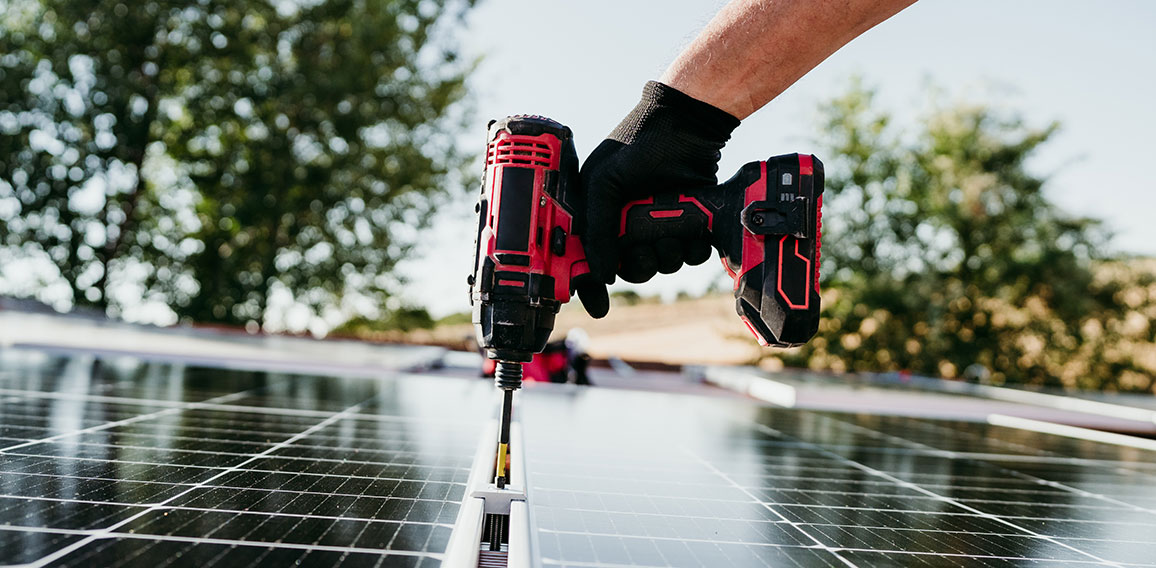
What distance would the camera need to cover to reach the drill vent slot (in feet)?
4.76

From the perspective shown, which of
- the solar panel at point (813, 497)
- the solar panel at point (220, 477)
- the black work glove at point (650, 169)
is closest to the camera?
the solar panel at point (220, 477)

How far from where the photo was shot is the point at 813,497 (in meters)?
1.63

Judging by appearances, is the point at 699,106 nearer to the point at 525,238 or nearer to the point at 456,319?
the point at 525,238

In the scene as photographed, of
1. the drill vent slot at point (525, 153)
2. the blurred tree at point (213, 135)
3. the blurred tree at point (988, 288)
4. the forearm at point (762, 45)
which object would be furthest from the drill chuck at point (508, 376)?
the blurred tree at point (988, 288)

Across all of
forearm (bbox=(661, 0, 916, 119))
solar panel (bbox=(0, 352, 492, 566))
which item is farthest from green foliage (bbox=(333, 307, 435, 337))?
forearm (bbox=(661, 0, 916, 119))

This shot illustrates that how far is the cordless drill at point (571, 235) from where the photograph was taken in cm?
138

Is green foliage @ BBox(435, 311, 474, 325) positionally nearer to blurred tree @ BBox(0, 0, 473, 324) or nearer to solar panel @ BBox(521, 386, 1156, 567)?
blurred tree @ BBox(0, 0, 473, 324)

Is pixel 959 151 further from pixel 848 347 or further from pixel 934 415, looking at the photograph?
pixel 934 415

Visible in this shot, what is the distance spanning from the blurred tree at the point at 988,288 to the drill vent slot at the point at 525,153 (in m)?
14.1

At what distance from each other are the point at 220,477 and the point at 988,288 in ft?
51.4

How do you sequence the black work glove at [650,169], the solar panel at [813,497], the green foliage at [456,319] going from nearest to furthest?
the solar panel at [813,497], the black work glove at [650,169], the green foliage at [456,319]

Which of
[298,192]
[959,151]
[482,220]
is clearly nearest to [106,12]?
[298,192]

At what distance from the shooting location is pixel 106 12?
11.4m

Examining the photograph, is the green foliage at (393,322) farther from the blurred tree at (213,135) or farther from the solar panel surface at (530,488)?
the solar panel surface at (530,488)
